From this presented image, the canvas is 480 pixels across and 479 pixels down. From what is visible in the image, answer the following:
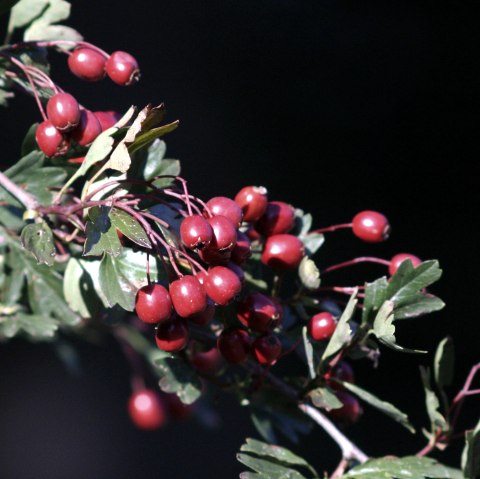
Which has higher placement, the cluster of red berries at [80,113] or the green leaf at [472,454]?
the cluster of red berries at [80,113]

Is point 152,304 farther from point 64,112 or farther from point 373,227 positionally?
point 373,227

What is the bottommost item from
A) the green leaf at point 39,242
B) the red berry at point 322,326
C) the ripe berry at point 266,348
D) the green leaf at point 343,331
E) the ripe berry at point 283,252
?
the ripe berry at point 266,348

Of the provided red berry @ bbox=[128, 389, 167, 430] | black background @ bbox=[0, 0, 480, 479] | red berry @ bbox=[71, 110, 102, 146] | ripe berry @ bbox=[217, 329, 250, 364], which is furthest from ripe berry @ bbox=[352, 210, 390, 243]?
black background @ bbox=[0, 0, 480, 479]

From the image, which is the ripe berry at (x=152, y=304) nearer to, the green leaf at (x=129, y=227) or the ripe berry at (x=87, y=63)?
the green leaf at (x=129, y=227)

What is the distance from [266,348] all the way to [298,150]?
2.23 metres

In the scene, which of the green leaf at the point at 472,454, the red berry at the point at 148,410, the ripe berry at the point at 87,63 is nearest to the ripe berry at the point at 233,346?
the green leaf at the point at 472,454

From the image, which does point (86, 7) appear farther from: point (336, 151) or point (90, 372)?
point (90, 372)

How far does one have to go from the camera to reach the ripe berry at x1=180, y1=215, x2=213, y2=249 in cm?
70

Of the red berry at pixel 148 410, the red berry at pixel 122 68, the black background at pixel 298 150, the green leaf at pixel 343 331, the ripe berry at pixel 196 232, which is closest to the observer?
the ripe berry at pixel 196 232

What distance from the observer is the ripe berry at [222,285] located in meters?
0.73

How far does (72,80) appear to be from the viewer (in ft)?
8.70

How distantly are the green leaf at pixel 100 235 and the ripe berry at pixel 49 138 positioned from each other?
5.0 inches

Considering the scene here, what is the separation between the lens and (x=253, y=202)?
2.89 feet

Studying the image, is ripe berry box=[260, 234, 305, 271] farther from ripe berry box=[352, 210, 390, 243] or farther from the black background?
the black background
